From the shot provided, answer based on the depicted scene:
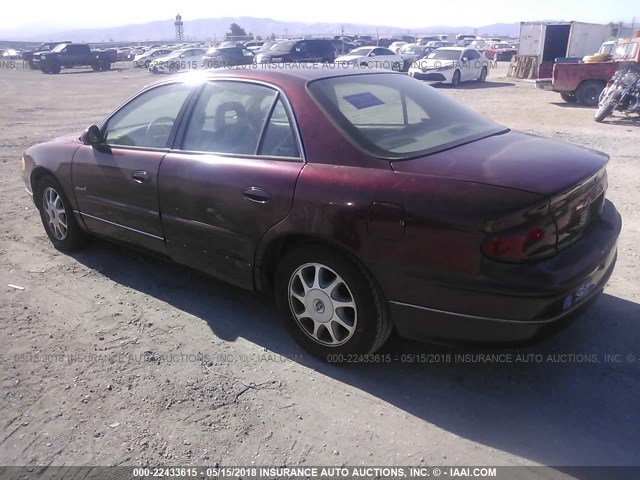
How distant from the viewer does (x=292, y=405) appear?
2914mm

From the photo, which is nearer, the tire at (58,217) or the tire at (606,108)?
the tire at (58,217)

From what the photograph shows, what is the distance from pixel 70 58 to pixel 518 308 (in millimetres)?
42797

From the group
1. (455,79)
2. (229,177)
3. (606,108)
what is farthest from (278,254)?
(455,79)

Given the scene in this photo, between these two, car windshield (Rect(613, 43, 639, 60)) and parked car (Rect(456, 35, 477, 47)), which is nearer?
car windshield (Rect(613, 43, 639, 60))

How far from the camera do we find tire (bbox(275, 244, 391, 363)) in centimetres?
292

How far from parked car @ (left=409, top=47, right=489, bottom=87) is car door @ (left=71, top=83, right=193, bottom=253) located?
19.4 m

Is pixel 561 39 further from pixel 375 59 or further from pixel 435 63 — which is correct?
pixel 375 59

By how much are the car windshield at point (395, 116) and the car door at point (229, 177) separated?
1.09 feet

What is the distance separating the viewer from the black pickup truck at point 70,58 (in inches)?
1474

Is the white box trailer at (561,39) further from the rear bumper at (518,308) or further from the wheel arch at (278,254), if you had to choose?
the wheel arch at (278,254)

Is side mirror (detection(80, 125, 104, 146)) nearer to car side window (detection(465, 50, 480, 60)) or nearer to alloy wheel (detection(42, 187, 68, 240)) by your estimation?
alloy wheel (detection(42, 187, 68, 240))

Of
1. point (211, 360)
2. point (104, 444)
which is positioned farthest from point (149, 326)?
point (104, 444)

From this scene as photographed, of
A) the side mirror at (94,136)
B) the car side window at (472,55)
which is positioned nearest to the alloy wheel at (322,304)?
the side mirror at (94,136)

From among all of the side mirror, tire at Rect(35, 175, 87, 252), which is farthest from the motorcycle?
tire at Rect(35, 175, 87, 252)
